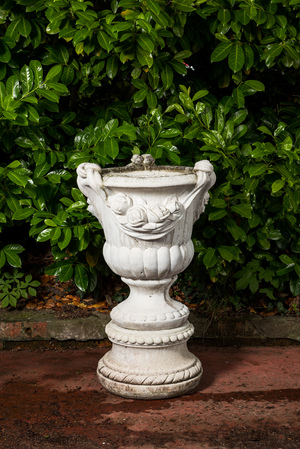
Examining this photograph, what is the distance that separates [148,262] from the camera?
3.52 m

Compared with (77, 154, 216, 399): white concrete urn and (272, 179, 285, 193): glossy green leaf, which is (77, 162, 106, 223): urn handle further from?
(272, 179, 285, 193): glossy green leaf

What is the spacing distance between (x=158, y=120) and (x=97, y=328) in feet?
5.08

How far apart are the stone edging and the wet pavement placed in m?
0.22

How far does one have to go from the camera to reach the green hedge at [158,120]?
13.3ft

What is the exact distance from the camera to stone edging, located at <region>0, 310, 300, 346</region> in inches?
180

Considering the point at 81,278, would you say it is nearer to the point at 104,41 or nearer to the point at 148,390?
the point at 148,390

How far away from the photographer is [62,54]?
445 cm

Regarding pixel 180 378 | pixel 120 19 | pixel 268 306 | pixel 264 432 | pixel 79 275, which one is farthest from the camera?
pixel 268 306

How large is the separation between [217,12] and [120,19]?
669mm

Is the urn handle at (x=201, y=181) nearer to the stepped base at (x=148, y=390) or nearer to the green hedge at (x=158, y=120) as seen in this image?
the green hedge at (x=158, y=120)

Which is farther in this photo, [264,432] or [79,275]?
[79,275]

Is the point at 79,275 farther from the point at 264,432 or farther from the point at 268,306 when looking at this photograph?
the point at 264,432

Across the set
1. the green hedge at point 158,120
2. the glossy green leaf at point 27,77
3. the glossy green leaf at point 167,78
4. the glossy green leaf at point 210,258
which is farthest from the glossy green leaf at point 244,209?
the glossy green leaf at point 27,77

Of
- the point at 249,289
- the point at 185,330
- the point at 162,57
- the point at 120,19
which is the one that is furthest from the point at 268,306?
the point at 120,19
